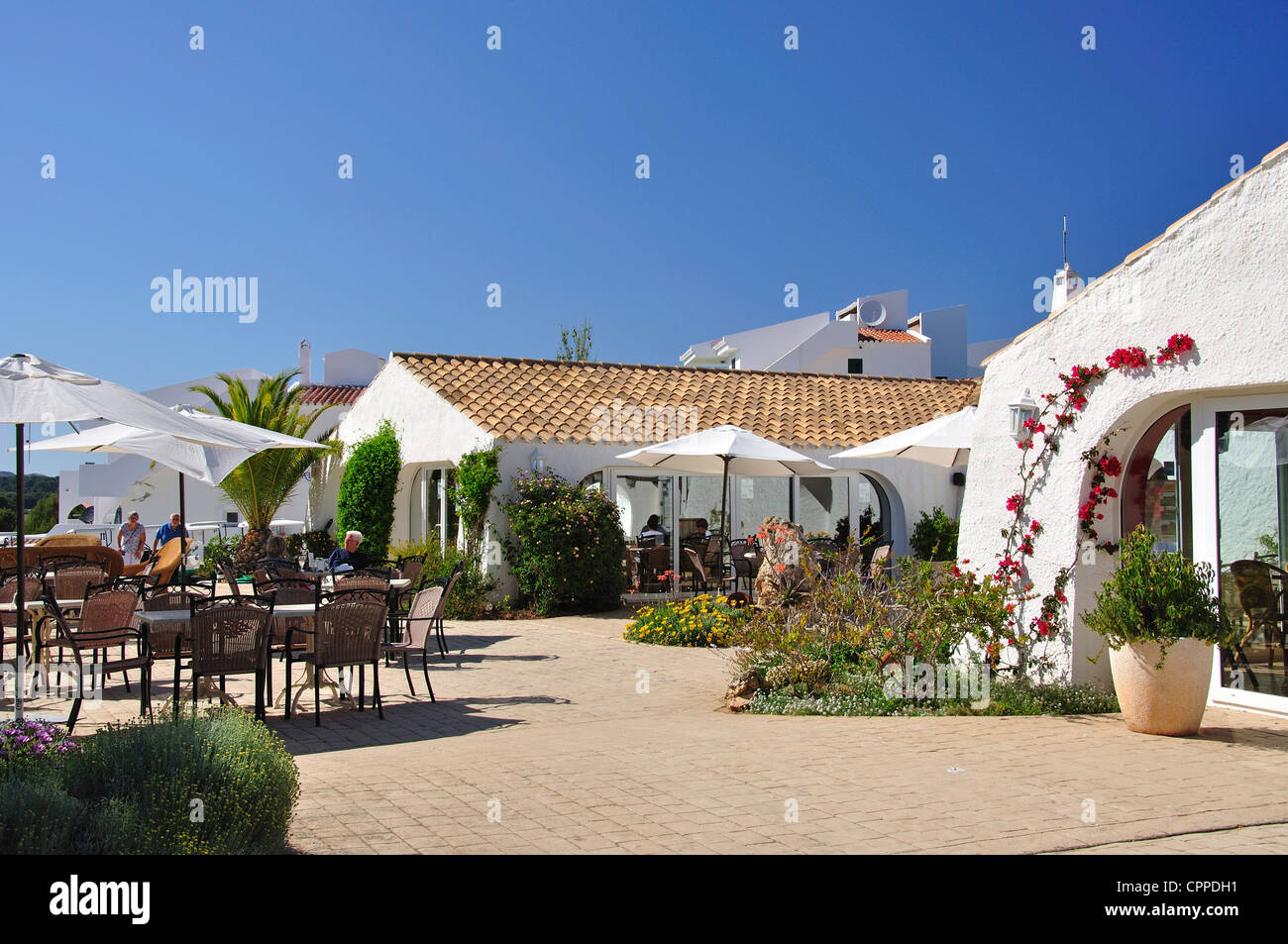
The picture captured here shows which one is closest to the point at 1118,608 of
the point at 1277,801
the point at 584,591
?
the point at 1277,801

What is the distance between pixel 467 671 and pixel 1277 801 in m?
7.54

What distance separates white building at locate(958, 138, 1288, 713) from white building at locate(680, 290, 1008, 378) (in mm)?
30028

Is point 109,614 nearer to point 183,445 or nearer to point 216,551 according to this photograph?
point 183,445

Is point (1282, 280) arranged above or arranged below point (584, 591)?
above

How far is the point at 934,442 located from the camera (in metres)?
12.4

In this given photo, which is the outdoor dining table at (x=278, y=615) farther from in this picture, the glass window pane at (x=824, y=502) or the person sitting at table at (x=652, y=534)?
the glass window pane at (x=824, y=502)

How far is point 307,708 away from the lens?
8.85m

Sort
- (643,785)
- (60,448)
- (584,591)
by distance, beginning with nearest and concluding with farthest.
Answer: (643,785) < (60,448) < (584,591)

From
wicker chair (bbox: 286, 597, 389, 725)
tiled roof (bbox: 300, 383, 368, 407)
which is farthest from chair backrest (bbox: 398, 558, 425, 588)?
tiled roof (bbox: 300, 383, 368, 407)

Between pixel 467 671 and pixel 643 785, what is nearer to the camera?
pixel 643 785

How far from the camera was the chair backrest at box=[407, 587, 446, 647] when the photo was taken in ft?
29.7

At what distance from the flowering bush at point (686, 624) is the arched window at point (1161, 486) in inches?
204

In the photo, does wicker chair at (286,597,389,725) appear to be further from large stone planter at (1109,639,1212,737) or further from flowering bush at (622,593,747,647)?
large stone planter at (1109,639,1212,737)
